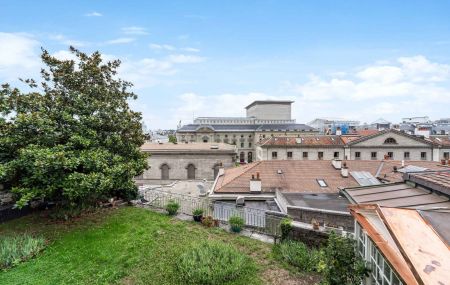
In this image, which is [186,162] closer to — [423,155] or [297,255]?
[297,255]

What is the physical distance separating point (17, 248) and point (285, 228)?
33.7 feet

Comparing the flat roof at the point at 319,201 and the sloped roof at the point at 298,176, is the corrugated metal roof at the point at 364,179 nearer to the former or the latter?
the sloped roof at the point at 298,176

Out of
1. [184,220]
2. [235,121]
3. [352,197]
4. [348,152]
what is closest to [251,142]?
[235,121]

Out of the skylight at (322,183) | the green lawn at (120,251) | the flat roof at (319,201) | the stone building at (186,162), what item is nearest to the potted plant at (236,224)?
→ the green lawn at (120,251)

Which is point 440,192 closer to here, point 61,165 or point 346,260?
point 346,260

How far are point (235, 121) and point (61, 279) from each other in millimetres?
→ 100833

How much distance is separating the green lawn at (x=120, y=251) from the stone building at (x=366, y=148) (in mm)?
35551

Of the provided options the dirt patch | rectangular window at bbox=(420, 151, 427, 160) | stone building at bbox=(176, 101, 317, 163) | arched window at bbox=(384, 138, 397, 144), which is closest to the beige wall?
the dirt patch

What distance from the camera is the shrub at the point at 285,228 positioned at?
1098 centimetres

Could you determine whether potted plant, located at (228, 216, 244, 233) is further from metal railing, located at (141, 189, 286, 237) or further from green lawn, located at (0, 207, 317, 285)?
metal railing, located at (141, 189, 286, 237)

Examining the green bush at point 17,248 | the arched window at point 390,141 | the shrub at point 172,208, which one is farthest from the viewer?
the arched window at point 390,141

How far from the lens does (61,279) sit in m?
9.04

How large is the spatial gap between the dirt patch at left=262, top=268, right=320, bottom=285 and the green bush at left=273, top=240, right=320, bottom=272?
15.8 inches

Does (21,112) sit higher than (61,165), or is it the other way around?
(21,112)
